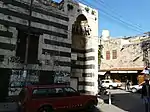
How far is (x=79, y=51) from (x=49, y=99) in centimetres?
1067

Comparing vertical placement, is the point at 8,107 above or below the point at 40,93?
below

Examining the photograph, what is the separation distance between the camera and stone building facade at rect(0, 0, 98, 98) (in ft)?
49.0

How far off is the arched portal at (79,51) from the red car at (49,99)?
8.17 metres

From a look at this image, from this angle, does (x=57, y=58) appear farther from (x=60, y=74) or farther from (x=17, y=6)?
(x=17, y=6)

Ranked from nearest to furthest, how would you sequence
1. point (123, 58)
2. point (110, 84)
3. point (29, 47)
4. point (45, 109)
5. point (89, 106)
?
point (45, 109) < point (89, 106) < point (29, 47) < point (110, 84) < point (123, 58)

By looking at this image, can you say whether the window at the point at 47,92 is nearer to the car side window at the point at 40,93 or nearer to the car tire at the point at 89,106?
the car side window at the point at 40,93

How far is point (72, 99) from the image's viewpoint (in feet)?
39.0

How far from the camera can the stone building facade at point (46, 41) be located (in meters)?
14.9

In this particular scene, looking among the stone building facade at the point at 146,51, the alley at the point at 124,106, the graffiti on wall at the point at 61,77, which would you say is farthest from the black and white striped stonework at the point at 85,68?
the stone building facade at the point at 146,51

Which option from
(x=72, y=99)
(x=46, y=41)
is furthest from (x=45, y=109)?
(x=46, y=41)

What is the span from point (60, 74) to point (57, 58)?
4.42ft

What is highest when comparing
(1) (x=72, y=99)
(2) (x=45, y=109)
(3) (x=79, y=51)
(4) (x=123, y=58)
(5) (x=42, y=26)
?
(5) (x=42, y=26)

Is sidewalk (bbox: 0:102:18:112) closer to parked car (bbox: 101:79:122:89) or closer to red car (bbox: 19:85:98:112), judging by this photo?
red car (bbox: 19:85:98:112)

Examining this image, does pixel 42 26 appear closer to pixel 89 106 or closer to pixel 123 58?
pixel 89 106
